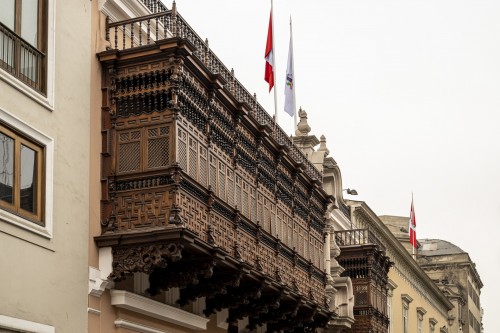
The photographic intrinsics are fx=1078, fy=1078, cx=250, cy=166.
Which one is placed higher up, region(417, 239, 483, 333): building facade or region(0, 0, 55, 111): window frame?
region(417, 239, 483, 333): building facade

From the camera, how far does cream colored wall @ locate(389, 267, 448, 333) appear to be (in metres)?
42.0

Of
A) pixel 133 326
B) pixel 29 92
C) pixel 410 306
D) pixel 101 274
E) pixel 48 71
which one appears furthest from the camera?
pixel 410 306

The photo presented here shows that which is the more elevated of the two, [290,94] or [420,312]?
[290,94]

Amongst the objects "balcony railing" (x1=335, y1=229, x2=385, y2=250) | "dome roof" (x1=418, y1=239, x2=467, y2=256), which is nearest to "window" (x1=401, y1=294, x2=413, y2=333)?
"balcony railing" (x1=335, y1=229, x2=385, y2=250)

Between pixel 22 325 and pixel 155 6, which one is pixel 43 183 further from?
pixel 155 6

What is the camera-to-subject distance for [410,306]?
45906 millimetres

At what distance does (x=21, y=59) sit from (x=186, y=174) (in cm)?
344

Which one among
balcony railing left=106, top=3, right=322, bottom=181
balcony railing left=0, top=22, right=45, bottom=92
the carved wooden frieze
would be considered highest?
balcony railing left=106, top=3, right=322, bottom=181

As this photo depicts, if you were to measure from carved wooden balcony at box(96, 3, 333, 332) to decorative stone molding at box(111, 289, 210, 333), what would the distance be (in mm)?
319

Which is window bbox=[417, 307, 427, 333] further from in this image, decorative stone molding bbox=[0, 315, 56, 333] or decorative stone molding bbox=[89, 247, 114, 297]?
decorative stone molding bbox=[0, 315, 56, 333]

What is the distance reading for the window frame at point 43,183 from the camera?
15.8 metres

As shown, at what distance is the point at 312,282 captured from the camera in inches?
1031

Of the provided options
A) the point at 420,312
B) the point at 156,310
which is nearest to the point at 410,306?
the point at 420,312

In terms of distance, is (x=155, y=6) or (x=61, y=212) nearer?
(x=61, y=212)
